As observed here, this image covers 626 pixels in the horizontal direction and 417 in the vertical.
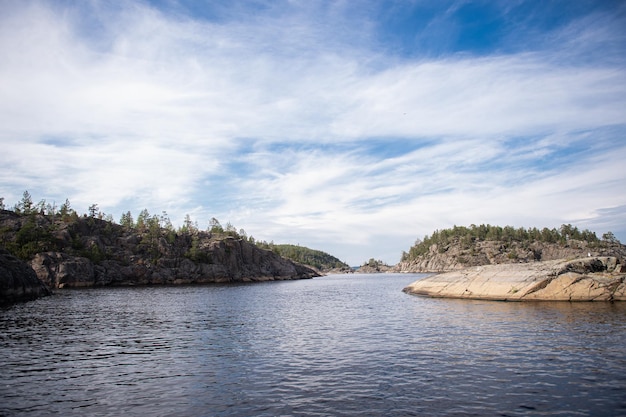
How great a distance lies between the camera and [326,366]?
2397 centimetres

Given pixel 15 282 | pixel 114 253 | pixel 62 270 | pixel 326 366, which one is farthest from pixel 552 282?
pixel 114 253

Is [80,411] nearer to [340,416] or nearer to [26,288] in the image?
[340,416]

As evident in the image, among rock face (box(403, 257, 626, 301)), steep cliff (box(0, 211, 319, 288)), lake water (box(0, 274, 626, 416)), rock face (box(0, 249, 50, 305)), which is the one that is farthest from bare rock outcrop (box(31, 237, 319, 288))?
rock face (box(403, 257, 626, 301))

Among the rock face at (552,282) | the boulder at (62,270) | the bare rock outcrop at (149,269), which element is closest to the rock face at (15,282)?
the boulder at (62,270)

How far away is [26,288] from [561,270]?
9218cm

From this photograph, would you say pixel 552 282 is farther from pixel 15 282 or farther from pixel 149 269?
pixel 149 269

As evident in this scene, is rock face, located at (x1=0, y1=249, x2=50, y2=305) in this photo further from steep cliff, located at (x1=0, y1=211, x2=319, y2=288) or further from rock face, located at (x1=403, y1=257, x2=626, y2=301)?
rock face, located at (x1=403, y1=257, x2=626, y2=301)

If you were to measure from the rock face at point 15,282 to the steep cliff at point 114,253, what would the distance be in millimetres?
46068

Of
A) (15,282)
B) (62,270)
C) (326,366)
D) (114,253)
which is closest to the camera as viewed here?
(326,366)

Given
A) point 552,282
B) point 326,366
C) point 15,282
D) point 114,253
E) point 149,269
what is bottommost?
point 326,366

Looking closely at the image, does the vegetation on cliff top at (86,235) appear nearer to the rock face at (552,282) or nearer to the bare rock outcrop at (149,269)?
the bare rock outcrop at (149,269)

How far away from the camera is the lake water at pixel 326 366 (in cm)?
1727

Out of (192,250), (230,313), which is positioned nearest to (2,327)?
(230,313)

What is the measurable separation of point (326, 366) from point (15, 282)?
6962 cm
